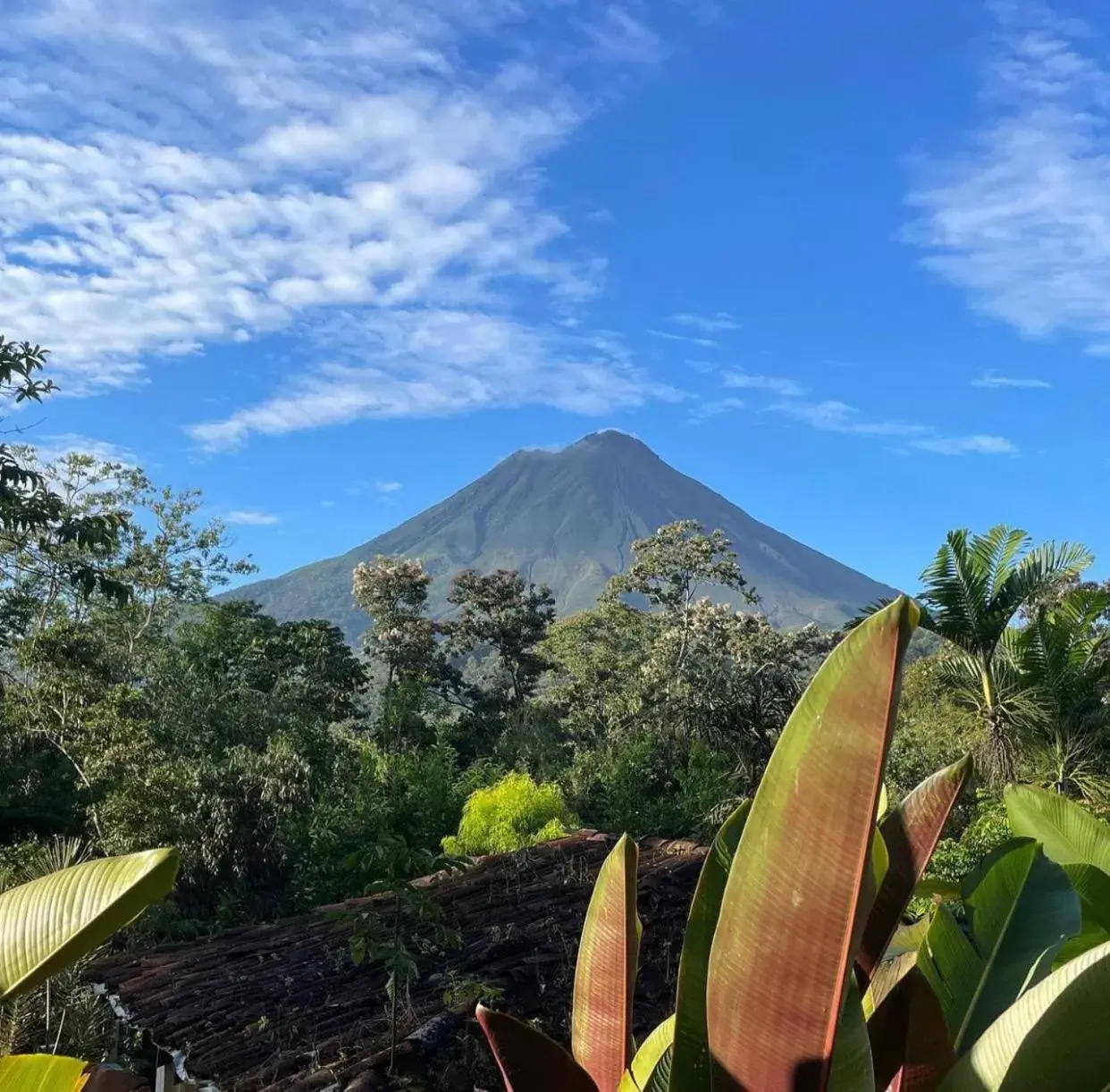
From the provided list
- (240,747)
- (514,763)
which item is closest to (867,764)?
(240,747)

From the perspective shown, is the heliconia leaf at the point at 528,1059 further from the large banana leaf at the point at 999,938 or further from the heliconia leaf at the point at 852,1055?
the large banana leaf at the point at 999,938

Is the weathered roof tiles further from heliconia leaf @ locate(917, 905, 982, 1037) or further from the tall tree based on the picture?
the tall tree

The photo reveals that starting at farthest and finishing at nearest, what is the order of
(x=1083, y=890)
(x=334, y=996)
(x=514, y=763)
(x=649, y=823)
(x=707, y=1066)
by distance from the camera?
1. (x=514, y=763)
2. (x=649, y=823)
3. (x=334, y=996)
4. (x=1083, y=890)
5. (x=707, y=1066)

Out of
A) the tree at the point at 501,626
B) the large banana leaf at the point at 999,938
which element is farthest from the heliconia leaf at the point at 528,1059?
the tree at the point at 501,626

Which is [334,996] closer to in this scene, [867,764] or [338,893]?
[867,764]

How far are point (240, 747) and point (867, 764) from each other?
12.5 meters

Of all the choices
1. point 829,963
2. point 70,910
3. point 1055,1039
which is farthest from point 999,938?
point 70,910

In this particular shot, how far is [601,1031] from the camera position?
1015mm

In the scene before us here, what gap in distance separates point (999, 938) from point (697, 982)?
1.48ft

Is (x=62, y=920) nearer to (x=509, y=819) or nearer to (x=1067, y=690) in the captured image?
(x=509, y=819)

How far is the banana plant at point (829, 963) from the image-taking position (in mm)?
690

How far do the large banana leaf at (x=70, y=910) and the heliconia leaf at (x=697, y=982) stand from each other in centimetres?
44

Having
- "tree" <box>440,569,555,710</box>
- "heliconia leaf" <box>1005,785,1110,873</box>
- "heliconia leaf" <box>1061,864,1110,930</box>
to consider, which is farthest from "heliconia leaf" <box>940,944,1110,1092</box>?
"tree" <box>440,569,555,710</box>

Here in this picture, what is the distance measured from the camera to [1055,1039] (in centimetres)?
73
